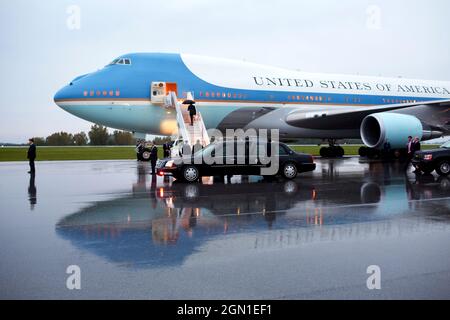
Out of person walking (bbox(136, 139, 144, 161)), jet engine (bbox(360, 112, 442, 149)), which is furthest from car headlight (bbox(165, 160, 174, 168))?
person walking (bbox(136, 139, 144, 161))

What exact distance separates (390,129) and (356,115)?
10.3 feet

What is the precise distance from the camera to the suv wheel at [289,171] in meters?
14.7

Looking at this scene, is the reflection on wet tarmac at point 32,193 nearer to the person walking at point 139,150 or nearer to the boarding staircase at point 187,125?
the boarding staircase at point 187,125

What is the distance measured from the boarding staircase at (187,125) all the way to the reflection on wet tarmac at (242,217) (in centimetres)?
760

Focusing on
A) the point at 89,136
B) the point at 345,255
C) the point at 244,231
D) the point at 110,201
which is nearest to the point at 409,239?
the point at 345,255

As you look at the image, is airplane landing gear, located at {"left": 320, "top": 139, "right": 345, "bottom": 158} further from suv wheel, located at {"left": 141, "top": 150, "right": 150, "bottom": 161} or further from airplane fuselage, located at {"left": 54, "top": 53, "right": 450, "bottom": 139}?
suv wheel, located at {"left": 141, "top": 150, "right": 150, "bottom": 161}

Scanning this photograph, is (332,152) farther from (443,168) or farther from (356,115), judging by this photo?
(443,168)

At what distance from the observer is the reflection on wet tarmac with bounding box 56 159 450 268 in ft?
20.2

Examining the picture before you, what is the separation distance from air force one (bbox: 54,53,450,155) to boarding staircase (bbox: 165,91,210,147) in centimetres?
71

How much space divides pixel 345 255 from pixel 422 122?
20.4m
